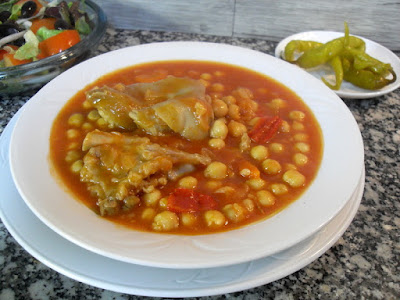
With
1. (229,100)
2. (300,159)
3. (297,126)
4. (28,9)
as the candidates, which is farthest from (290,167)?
(28,9)

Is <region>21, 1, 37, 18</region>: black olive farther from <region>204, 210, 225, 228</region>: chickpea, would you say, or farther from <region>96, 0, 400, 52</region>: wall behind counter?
<region>204, 210, 225, 228</region>: chickpea

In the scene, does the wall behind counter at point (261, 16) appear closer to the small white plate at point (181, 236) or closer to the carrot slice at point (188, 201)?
the small white plate at point (181, 236)

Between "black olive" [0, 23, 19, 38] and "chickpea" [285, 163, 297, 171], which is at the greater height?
"black olive" [0, 23, 19, 38]

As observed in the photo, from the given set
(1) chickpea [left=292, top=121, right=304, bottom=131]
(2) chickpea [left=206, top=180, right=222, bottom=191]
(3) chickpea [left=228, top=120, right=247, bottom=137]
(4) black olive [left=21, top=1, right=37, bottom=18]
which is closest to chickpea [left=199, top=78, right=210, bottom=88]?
(3) chickpea [left=228, top=120, right=247, bottom=137]

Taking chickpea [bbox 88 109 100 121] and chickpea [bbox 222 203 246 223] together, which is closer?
chickpea [bbox 222 203 246 223]

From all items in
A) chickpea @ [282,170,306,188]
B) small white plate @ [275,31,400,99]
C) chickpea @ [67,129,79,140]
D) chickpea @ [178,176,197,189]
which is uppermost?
chickpea @ [67,129,79,140]

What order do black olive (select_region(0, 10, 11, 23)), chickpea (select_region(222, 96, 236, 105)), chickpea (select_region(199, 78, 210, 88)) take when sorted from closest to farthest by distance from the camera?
chickpea (select_region(222, 96, 236, 105)) → chickpea (select_region(199, 78, 210, 88)) → black olive (select_region(0, 10, 11, 23))

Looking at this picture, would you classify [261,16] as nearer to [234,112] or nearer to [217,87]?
[217,87]
